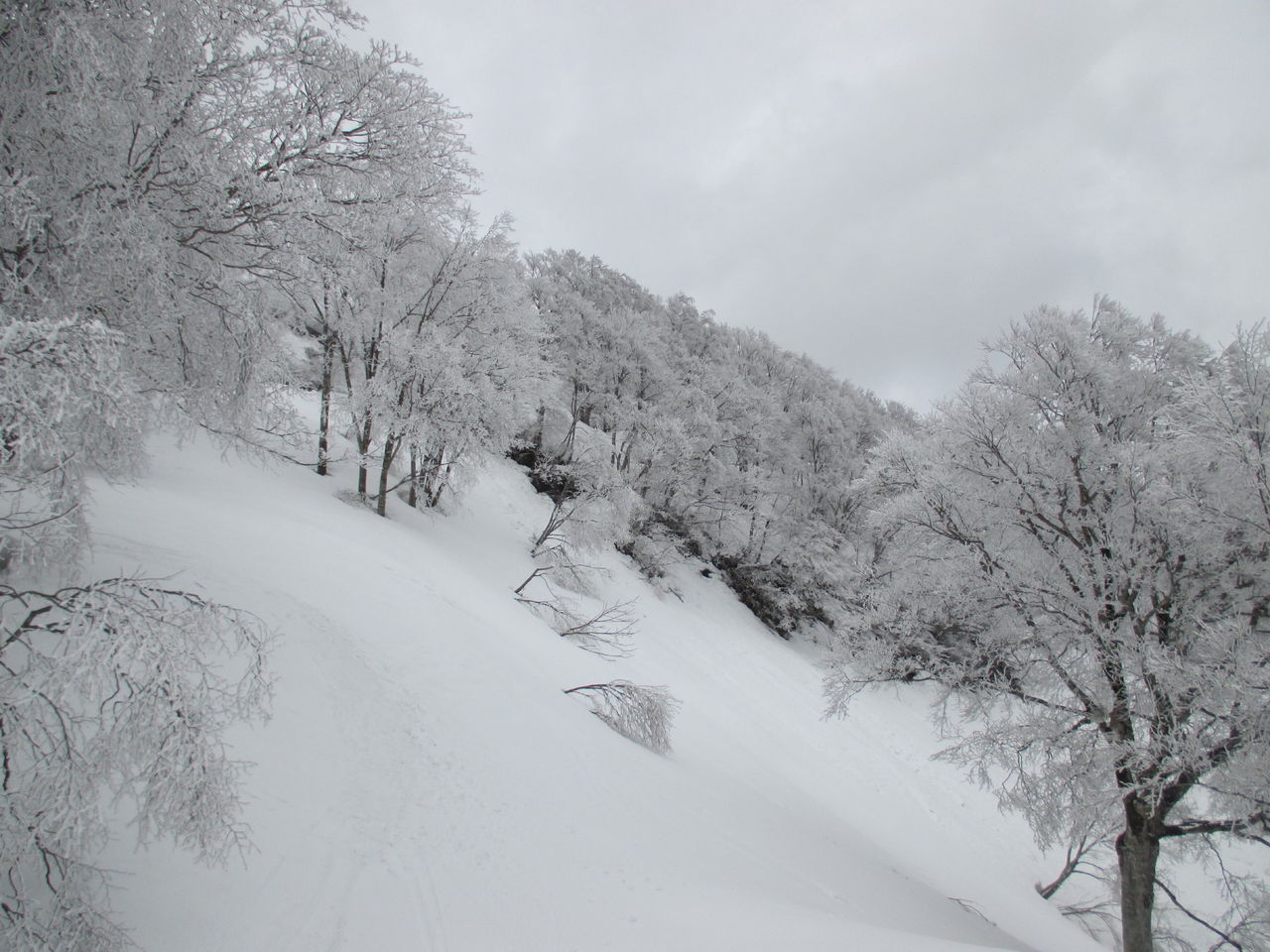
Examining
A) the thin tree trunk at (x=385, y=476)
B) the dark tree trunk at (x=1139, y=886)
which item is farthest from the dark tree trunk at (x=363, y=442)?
the dark tree trunk at (x=1139, y=886)

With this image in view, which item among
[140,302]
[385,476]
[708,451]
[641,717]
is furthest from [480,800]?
[708,451]

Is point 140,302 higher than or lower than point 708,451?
lower

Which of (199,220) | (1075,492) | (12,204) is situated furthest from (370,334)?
(1075,492)

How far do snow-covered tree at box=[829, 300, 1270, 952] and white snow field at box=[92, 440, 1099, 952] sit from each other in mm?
2137

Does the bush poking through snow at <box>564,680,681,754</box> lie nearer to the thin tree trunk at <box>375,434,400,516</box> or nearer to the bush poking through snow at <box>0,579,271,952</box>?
the bush poking through snow at <box>0,579,271,952</box>

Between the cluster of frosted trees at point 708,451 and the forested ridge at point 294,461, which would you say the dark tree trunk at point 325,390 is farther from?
the cluster of frosted trees at point 708,451

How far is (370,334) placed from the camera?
1230 cm

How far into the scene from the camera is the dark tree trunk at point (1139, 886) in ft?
19.0

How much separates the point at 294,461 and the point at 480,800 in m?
4.73

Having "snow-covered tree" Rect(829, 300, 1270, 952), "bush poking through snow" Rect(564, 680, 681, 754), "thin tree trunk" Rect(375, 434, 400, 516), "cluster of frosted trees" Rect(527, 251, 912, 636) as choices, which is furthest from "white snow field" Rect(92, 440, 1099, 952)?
"cluster of frosted trees" Rect(527, 251, 912, 636)

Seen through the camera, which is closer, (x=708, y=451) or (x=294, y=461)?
(x=294, y=461)

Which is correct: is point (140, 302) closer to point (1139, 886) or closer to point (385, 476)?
point (385, 476)

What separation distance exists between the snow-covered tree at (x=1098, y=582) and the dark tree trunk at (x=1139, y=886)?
0.06 feet

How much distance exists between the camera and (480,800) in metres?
4.71
